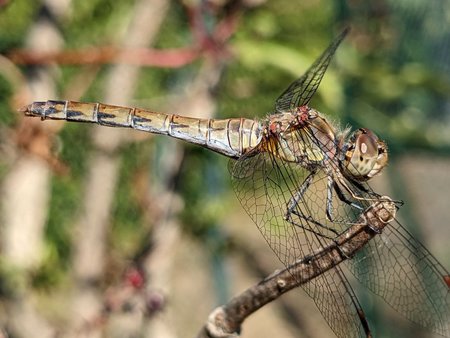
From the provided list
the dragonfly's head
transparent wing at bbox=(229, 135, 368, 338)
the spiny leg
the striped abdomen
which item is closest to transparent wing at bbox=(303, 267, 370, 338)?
transparent wing at bbox=(229, 135, 368, 338)

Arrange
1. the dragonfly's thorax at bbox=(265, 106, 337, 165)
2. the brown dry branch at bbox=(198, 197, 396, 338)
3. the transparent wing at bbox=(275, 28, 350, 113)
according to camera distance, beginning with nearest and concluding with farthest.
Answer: the brown dry branch at bbox=(198, 197, 396, 338)
the dragonfly's thorax at bbox=(265, 106, 337, 165)
the transparent wing at bbox=(275, 28, 350, 113)

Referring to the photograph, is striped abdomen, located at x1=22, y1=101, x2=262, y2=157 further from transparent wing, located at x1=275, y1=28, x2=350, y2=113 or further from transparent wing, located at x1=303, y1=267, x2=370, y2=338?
transparent wing, located at x1=303, y1=267, x2=370, y2=338

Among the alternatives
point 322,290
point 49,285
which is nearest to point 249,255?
point 49,285

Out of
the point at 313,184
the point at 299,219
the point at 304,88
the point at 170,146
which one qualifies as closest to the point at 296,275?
the point at 299,219

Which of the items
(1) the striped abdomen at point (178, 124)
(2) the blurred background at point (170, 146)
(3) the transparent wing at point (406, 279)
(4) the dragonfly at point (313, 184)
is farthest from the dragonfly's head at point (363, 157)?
(2) the blurred background at point (170, 146)

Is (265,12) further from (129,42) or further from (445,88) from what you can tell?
(129,42)

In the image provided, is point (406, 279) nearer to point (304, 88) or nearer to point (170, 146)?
point (304, 88)
